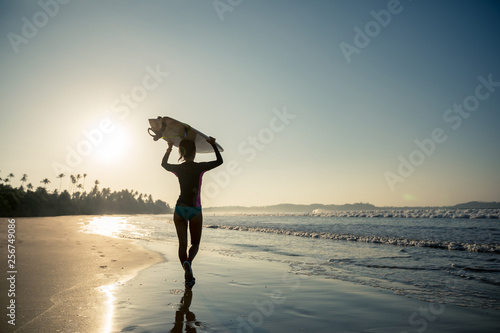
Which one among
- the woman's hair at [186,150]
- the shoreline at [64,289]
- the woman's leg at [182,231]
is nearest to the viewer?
the shoreline at [64,289]

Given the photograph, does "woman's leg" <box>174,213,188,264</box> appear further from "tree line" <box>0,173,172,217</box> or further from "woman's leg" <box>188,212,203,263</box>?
"tree line" <box>0,173,172,217</box>

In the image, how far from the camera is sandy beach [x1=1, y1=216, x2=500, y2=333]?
10.5 feet

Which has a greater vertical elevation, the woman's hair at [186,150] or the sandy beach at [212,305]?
the woman's hair at [186,150]

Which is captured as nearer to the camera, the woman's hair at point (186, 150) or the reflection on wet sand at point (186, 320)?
the reflection on wet sand at point (186, 320)

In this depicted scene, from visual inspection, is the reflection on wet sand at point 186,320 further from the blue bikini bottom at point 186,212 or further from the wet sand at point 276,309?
the blue bikini bottom at point 186,212

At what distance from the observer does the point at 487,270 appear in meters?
8.04

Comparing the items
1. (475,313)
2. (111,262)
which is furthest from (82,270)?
(475,313)

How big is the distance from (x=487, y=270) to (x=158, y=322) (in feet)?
31.2

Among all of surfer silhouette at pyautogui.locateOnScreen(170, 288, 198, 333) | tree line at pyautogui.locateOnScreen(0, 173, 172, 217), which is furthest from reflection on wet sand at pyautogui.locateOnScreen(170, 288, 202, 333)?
tree line at pyautogui.locateOnScreen(0, 173, 172, 217)

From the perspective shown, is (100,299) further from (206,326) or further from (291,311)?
(291,311)

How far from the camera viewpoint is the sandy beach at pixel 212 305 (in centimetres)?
321

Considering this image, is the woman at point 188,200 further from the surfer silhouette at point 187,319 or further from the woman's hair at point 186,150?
the surfer silhouette at point 187,319

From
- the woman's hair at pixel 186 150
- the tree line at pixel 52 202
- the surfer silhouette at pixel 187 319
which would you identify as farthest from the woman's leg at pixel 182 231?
the tree line at pixel 52 202

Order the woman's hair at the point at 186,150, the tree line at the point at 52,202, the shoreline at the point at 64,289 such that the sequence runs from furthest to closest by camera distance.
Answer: the tree line at the point at 52,202 → the woman's hair at the point at 186,150 → the shoreline at the point at 64,289
